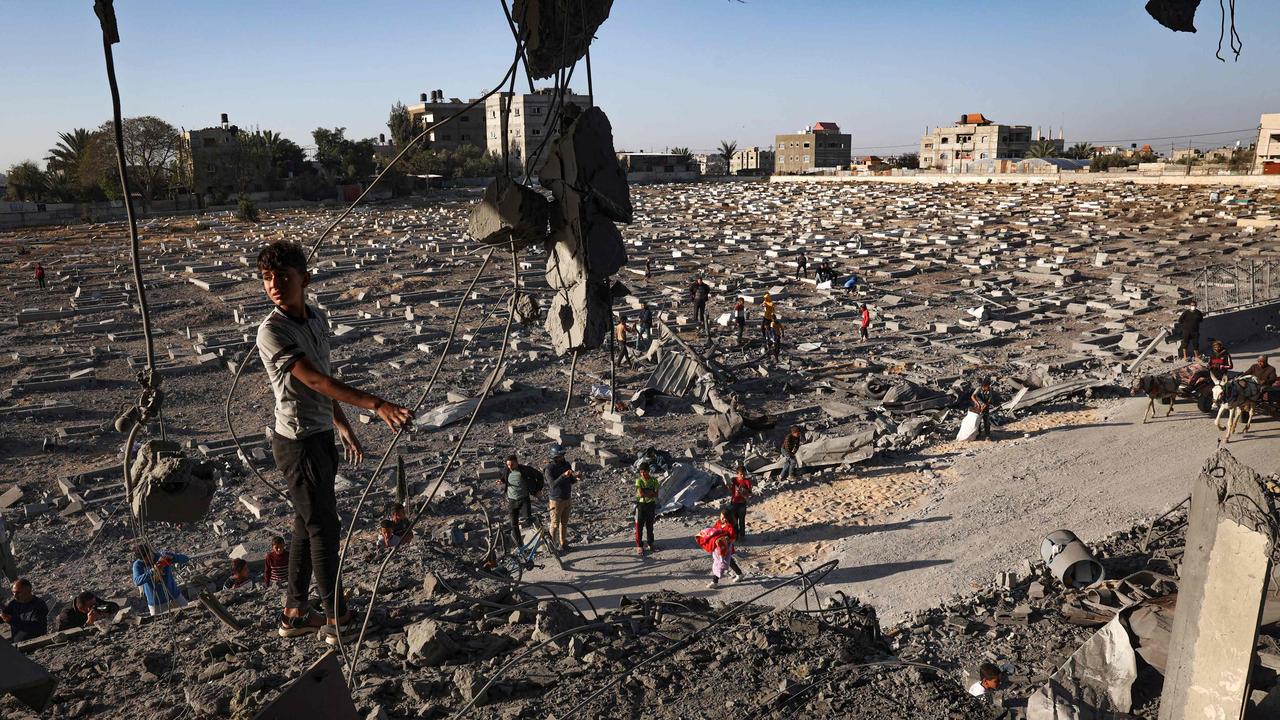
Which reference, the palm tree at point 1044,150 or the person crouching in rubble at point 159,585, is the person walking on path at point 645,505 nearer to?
the person crouching in rubble at point 159,585

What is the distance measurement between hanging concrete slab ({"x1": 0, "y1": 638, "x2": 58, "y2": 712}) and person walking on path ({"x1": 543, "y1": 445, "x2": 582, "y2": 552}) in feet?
23.2

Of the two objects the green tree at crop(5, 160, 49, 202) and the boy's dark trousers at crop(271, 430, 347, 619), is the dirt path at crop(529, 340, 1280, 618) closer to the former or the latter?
the boy's dark trousers at crop(271, 430, 347, 619)

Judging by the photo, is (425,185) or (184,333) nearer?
(184,333)

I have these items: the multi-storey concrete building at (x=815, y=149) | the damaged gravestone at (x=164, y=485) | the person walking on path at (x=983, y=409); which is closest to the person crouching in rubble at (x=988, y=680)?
the damaged gravestone at (x=164, y=485)

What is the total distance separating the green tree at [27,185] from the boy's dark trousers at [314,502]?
2693 inches

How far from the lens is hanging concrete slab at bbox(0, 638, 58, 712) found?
115 inches

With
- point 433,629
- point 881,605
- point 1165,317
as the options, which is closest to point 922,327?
point 1165,317

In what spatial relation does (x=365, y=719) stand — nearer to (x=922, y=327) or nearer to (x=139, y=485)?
(x=139, y=485)

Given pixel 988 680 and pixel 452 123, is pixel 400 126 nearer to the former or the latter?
pixel 452 123

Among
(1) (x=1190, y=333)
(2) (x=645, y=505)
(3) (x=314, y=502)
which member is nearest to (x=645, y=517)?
(2) (x=645, y=505)

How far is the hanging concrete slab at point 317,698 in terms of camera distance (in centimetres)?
310

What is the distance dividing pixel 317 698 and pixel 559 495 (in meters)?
6.77

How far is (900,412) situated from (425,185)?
6273 centimetres

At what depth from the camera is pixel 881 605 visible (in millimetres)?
8711
